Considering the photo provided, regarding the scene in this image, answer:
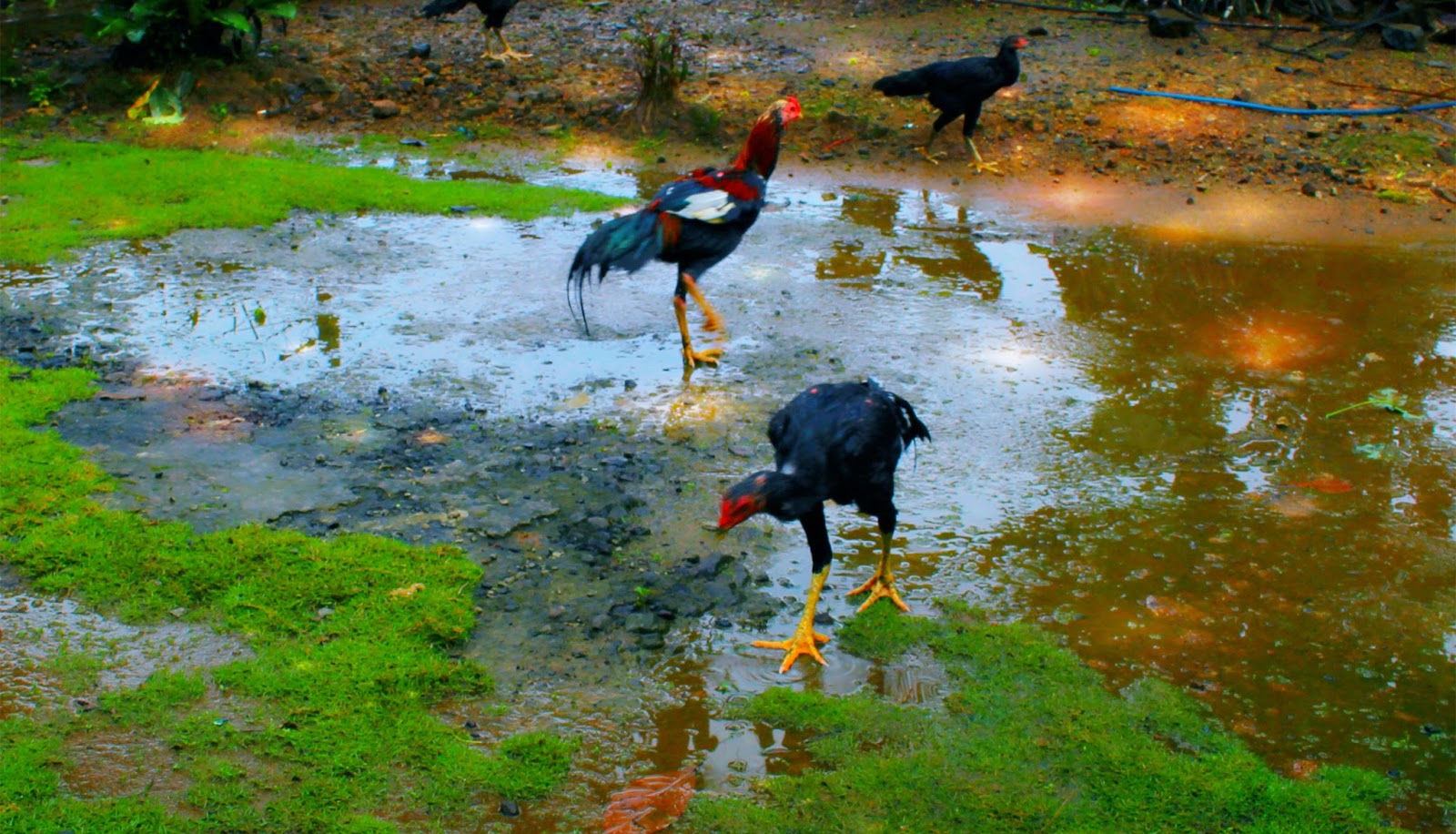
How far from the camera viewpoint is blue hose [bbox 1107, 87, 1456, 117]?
10789 mm

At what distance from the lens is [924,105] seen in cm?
1173

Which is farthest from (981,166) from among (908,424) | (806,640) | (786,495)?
(786,495)

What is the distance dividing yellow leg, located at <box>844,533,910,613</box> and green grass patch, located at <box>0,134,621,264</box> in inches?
212

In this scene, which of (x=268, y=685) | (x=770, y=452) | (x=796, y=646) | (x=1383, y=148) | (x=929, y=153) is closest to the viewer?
(x=268, y=685)

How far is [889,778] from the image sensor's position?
12.6ft

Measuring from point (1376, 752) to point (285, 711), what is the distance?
364 cm

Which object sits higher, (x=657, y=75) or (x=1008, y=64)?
(x=1008, y=64)

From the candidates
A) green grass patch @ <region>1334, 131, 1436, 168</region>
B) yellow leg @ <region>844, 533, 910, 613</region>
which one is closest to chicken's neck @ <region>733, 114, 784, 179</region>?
yellow leg @ <region>844, 533, 910, 613</region>

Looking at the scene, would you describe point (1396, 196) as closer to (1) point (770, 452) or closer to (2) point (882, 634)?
(1) point (770, 452)

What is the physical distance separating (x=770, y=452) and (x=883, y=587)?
1.29m

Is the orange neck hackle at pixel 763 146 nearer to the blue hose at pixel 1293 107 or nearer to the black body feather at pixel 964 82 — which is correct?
the black body feather at pixel 964 82

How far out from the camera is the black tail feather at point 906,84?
1070 centimetres

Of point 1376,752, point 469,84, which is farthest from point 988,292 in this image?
point 469,84

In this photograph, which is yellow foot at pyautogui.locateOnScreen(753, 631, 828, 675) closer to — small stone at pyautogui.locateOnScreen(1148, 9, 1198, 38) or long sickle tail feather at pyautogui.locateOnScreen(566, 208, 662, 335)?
long sickle tail feather at pyautogui.locateOnScreen(566, 208, 662, 335)
